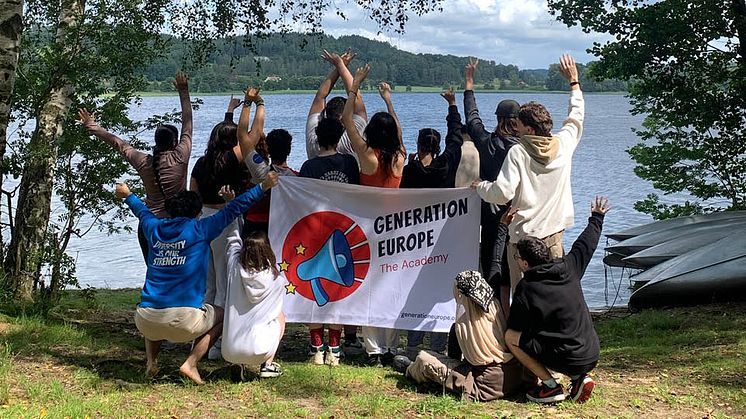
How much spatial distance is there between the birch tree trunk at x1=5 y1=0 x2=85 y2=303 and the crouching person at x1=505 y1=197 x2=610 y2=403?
5.41 meters

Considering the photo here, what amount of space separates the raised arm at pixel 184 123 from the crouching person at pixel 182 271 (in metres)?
0.98

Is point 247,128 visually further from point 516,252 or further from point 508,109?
point 516,252

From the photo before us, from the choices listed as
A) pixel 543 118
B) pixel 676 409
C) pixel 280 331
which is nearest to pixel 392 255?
pixel 280 331

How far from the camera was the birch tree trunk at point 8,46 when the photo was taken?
7.70 meters

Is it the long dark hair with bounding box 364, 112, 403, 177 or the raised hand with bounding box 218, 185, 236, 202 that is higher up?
the long dark hair with bounding box 364, 112, 403, 177

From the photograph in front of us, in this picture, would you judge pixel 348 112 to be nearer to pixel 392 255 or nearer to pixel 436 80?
pixel 392 255

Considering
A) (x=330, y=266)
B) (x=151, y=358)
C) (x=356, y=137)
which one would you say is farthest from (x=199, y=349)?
(x=356, y=137)

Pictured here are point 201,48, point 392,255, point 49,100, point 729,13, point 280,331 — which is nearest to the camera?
point 280,331

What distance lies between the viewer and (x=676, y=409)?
5.88m

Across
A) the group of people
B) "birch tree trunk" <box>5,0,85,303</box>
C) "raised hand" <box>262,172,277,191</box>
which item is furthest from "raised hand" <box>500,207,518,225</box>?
"birch tree trunk" <box>5,0,85,303</box>

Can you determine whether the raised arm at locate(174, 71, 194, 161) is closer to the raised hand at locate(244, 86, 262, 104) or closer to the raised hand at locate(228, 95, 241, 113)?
the raised hand at locate(228, 95, 241, 113)

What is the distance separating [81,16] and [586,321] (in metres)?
6.37

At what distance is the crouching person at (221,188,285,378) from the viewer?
20.3ft

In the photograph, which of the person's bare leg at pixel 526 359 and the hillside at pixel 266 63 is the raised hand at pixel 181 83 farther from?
the person's bare leg at pixel 526 359
